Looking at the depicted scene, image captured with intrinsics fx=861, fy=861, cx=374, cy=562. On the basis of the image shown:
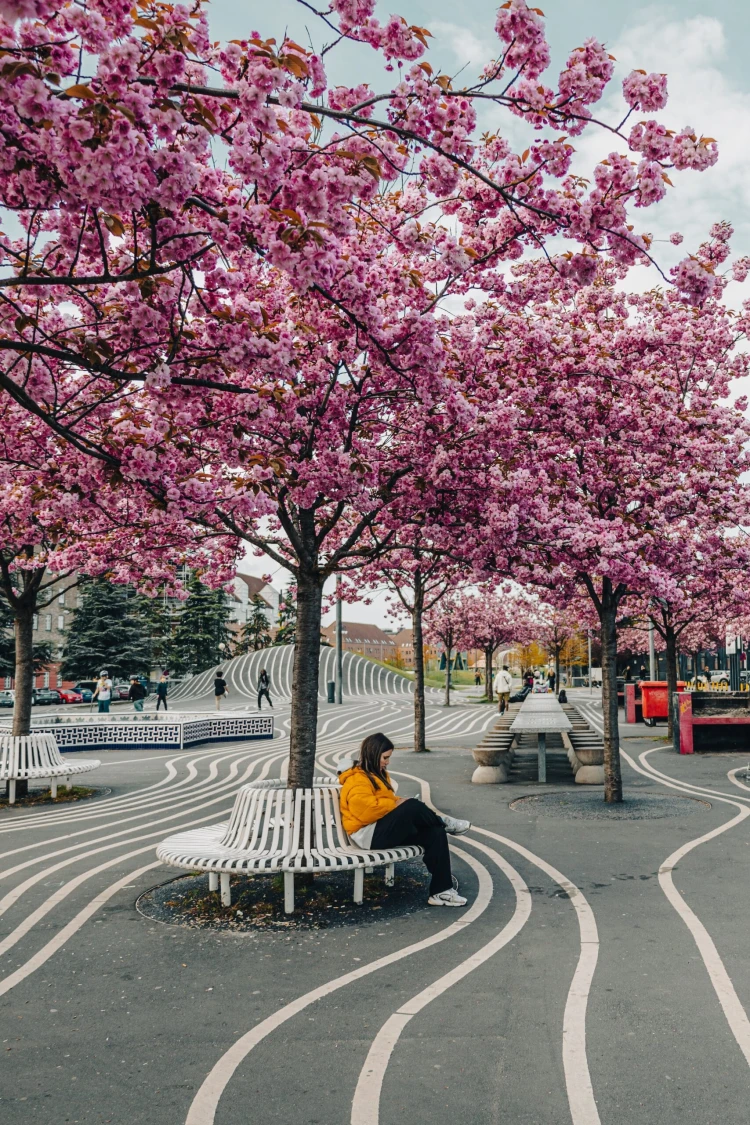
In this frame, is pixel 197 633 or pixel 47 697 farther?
pixel 197 633

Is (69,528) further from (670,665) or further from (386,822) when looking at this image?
(670,665)

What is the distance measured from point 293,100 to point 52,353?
1849mm

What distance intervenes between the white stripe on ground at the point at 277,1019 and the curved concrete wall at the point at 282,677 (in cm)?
4907

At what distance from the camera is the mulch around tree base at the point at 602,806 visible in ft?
37.4

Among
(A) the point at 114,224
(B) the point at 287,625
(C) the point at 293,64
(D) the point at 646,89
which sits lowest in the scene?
(A) the point at 114,224

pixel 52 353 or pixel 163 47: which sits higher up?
pixel 163 47

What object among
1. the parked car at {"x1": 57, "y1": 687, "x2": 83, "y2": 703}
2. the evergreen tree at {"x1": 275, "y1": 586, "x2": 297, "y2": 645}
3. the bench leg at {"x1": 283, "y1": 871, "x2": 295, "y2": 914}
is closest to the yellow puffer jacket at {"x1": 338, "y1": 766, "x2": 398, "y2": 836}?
the bench leg at {"x1": 283, "y1": 871, "x2": 295, "y2": 914}

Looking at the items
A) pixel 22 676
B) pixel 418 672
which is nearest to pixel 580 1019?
pixel 22 676

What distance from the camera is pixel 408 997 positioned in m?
5.09

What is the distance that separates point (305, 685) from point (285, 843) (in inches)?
72.5

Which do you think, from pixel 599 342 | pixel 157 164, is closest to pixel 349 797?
pixel 157 164

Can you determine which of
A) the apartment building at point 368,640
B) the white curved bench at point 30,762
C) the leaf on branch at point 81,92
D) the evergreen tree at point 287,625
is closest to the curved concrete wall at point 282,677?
the evergreen tree at point 287,625

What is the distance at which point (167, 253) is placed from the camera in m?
5.34

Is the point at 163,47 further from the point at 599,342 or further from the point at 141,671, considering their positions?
the point at 141,671
